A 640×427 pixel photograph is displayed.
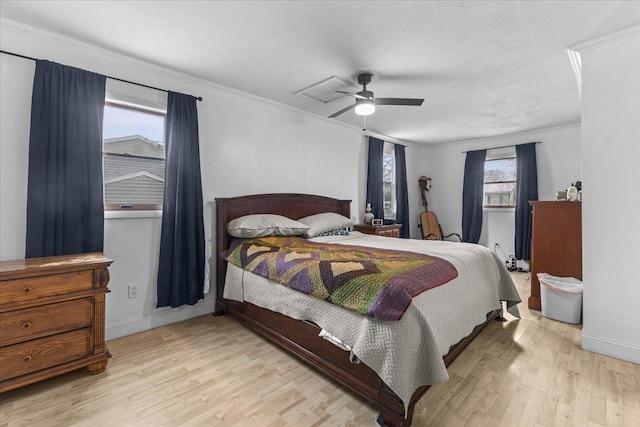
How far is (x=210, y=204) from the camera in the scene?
321 cm

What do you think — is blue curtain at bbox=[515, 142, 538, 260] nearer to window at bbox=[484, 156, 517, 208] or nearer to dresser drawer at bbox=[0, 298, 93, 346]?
window at bbox=[484, 156, 517, 208]

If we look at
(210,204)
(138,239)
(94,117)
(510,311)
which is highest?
(94,117)

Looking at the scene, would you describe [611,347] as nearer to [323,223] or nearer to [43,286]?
[323,223]

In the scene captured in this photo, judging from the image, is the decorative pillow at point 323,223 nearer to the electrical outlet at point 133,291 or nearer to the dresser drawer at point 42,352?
the electrical outlet at point 133,291

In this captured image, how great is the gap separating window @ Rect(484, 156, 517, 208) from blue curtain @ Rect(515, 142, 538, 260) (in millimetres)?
239

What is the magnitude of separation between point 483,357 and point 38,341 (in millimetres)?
3017

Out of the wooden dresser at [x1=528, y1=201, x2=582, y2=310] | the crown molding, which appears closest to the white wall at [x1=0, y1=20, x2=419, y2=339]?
the crown molding

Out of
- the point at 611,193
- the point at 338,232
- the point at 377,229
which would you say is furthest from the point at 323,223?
the point at 611,193

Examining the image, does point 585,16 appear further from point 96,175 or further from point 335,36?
point 96,175

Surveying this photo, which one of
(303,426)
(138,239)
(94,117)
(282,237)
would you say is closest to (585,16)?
(282,237)

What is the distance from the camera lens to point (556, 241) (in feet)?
10.5

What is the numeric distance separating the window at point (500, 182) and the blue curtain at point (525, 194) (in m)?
0.24

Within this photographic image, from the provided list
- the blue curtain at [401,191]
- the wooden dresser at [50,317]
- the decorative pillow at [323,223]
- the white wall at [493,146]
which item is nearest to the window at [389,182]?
the blue curtain at [401,191]

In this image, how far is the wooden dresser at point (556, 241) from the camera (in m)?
3.06
